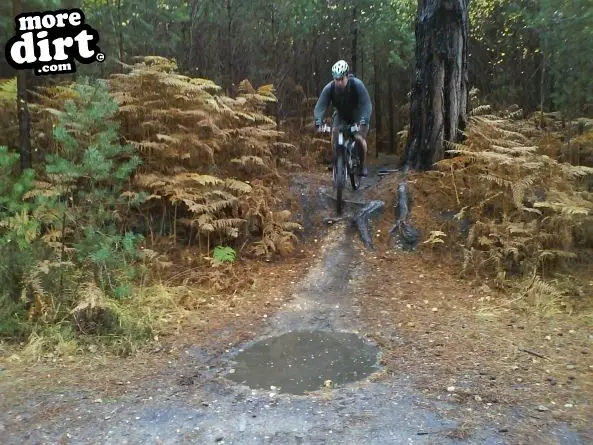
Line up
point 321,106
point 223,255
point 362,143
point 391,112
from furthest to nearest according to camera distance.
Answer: point 391,112 → point 362,143 → point 321,106 → point 223,255

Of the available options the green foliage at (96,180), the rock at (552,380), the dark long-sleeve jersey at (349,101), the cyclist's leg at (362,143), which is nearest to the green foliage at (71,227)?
the green foliage at (96,180)

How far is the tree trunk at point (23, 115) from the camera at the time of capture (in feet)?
22.7

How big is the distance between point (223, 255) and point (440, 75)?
4.38 metres

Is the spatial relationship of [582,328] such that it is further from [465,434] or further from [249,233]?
[249,233]

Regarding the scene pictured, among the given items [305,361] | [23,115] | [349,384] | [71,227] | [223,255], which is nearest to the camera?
[349,384]

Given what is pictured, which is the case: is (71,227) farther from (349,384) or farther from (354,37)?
(354,37)

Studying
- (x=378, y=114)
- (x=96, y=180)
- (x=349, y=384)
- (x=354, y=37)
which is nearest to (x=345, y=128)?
(x=96, y=180)

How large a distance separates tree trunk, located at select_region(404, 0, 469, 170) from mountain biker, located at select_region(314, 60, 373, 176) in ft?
3.34

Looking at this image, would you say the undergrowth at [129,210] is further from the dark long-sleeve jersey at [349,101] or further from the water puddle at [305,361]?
the water puddle at [305,361]

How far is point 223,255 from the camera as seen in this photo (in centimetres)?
725

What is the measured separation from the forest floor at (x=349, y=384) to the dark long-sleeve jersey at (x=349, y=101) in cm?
250

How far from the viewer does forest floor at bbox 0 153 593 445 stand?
3.85 meters

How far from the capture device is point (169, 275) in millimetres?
6957

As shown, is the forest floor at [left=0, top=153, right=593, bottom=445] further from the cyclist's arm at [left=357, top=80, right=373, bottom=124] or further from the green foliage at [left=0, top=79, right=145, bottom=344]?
the cyclist's arm at [left=357, top=80, right=373, bottom=124]
